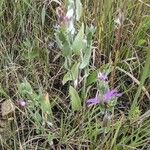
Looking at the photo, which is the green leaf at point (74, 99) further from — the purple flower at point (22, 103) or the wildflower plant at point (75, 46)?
the purple flower at point (22, 103)

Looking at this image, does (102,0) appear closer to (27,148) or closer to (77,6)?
(77,6)

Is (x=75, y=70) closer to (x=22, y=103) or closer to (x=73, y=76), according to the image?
(x=73, y=76)

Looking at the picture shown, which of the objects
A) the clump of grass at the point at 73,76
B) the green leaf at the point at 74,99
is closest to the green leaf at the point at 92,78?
the clump of grass at the point at 73,76

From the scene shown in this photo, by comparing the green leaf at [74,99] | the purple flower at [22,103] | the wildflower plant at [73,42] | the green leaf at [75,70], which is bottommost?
the purple flower at [22,103]

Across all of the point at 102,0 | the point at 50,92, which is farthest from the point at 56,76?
the point at 102,0

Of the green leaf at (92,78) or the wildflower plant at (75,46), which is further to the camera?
the green leaf at (92,78)

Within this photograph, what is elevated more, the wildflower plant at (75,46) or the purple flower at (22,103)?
the wildflower plant at (75,46)

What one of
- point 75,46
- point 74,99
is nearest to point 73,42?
point 75,46
